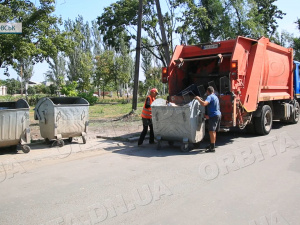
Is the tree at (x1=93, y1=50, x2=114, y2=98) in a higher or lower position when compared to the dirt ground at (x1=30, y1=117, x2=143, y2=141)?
higher

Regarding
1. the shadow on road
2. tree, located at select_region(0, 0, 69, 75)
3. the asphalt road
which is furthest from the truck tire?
tree, located at select_region(0, 0, 69, 75)

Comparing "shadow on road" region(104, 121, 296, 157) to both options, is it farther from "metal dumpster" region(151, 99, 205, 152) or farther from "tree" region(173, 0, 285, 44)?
"tree" region(173, 0, 285, 44)

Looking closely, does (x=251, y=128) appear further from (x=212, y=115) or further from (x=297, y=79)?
(x=297, y=79)

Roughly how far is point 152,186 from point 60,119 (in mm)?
3866

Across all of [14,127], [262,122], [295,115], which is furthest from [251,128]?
[14,127]

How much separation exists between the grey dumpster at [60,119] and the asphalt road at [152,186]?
0.44 meters

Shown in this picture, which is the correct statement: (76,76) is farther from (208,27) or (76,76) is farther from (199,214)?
(199,214)

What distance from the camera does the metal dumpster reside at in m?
6.92

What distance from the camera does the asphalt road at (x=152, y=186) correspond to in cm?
357

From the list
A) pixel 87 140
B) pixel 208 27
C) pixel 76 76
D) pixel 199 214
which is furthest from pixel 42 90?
pixel 199 214

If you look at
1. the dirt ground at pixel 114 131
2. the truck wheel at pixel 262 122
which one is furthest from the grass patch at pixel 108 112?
the truck wheel at pixel 262 122

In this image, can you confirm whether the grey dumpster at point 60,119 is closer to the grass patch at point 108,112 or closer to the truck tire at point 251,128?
the truck tire at point 251,128

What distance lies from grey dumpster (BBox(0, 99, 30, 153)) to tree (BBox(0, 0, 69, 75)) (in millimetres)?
5345

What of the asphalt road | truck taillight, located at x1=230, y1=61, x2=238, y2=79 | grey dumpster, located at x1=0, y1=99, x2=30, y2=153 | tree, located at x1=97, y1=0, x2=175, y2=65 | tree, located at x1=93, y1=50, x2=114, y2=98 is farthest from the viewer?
tree, located at x1=93, y1=50, x2=114, y2=98
